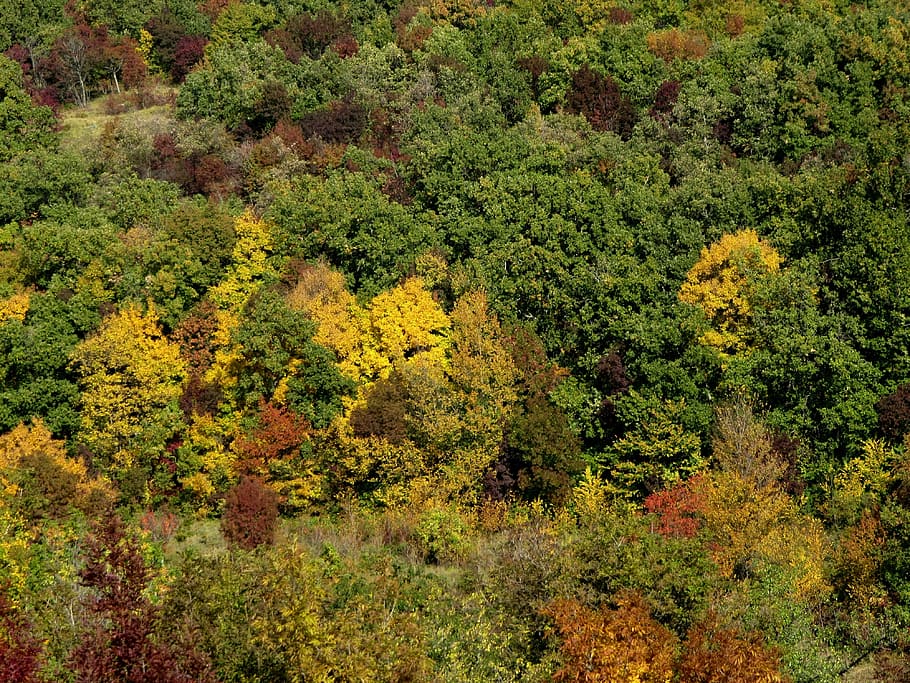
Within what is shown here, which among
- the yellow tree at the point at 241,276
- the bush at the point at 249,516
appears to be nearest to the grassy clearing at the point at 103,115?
the yellow tree at the point at 241,276

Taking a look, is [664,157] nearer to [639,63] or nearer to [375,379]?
[639,63]

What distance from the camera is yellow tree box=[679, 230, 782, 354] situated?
54750 mm

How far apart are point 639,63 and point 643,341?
34129 millimetres

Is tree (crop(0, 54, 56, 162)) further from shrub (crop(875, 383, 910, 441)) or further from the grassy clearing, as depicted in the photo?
shrub (crop(875, 383, 910, 441))

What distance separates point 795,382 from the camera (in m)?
52.7

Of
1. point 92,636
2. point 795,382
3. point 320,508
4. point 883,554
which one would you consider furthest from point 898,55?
point 92,636

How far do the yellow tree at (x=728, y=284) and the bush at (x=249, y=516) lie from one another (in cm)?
2268

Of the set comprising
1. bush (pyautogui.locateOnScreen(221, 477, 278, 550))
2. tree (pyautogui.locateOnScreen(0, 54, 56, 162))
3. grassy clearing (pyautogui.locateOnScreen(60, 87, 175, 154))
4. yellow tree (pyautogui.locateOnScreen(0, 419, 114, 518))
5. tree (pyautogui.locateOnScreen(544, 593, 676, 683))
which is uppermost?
tree (pyautogui.locateOnScreen(0, 54, 56, 162))

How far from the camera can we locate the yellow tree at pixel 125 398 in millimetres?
54906

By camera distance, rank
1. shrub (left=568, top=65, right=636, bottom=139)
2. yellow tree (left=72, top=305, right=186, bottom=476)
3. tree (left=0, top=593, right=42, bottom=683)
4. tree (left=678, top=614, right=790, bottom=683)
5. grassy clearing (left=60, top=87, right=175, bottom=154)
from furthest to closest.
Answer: grassy clearing (left=60, top=87, right=175, bottom=154), shrub (left=568, top=65, right=636, bottom=139), yellow tree (left=72, top=305, right=186, bottom=476), tree (left=678, top=614, right=790, bottom=683), tree (left=0, top=593, right=42, bottom=683)

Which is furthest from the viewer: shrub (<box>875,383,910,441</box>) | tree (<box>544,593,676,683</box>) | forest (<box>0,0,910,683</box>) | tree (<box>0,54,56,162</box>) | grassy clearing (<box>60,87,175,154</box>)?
grassy clearing (<box>60,87,175,154</box>)

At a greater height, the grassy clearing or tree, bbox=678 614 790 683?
the grassy clearing

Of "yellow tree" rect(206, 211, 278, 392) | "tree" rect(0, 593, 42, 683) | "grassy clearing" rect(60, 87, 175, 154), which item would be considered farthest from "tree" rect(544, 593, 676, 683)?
"grassy clearing" rect(60, 87, 175, 154)

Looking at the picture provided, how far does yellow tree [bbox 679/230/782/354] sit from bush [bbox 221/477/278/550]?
2268cm
